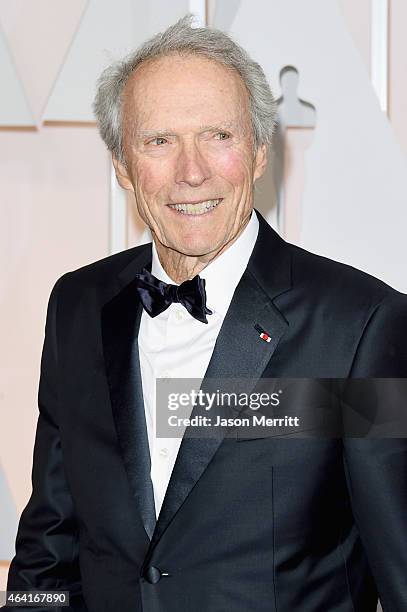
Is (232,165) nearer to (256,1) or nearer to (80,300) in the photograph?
(80,300)

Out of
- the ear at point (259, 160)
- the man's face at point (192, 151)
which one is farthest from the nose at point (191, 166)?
the ear at point (259, 160)

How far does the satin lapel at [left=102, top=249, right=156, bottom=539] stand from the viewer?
1512mm

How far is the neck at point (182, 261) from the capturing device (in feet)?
5.44

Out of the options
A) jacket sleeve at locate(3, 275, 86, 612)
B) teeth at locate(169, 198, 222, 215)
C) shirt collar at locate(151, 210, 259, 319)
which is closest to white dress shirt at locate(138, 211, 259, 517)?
shirt collar at locate(151, 210, 259, 319)

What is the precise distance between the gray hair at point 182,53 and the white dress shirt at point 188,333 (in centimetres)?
19

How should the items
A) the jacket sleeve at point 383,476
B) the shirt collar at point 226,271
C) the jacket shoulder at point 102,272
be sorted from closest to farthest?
the jacket sleeve at point 383,476
the shirt collar at point 226,271
the jacket shoulder at point 102,272

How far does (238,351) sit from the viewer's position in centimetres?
151

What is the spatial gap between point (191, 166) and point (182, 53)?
22 cm

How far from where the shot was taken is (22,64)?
8.74 feet

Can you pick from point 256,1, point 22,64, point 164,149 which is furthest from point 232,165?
point 22,64

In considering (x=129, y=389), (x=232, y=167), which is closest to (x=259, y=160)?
(x=232, y=167)

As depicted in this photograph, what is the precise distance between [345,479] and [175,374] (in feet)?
1.14

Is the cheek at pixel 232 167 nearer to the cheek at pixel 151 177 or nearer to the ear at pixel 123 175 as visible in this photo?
the cheek at pixel 151 177

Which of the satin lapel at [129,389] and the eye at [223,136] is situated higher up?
the eye at [223,136]
